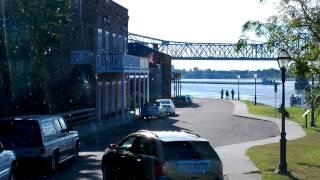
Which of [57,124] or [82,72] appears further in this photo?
[82,72]

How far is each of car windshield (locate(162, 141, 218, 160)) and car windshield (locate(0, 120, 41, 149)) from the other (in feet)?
16.7

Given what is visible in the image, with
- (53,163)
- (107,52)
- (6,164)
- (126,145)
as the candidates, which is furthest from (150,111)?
(6,164)

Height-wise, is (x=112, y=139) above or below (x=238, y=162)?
below

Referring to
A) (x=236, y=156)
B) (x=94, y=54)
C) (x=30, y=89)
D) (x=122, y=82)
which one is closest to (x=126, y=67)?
(x=122, y=82)

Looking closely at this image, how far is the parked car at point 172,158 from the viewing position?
11539 millimetres

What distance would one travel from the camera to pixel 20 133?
15.8 m

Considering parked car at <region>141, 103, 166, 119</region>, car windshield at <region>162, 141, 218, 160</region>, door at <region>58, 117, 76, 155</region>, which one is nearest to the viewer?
car windshield at <region>162, 141, 218, 160</region>

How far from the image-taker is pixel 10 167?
13.3 m

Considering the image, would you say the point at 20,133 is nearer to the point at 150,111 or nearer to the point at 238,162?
the point at 238,162

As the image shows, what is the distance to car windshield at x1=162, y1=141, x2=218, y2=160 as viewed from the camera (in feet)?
38.4

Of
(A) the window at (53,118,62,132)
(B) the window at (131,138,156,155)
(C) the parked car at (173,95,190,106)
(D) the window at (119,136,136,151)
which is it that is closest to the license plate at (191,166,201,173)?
(B) the window at (131,138,156,155)

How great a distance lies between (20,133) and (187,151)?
5.67 metres

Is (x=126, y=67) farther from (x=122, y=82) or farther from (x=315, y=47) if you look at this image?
(x=315, y=47)

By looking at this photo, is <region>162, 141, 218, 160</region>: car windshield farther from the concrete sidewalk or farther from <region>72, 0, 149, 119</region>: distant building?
<region>72, 0, 149, 119</region>: distant building
